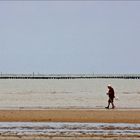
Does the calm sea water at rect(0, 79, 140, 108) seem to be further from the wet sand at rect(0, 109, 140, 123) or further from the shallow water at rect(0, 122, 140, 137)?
the shallow water at rect(0, 122, 140, 137)

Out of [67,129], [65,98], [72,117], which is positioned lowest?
[67,129]

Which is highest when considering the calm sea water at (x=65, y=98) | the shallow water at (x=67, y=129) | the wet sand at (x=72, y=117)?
the calm sea water at (x=65, y=98)

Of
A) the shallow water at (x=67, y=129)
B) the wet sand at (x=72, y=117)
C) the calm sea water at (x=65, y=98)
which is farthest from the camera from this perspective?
the calm sea water at (x=65, y=98)

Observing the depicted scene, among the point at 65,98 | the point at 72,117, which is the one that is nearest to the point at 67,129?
the point at 72,117

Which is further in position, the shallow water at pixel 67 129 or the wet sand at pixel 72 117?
the wet sand at pixel 72 117

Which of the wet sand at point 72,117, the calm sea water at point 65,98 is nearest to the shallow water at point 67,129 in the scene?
the wet sand at point 72,117

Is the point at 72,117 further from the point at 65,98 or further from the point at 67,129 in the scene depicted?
the point at 65,98

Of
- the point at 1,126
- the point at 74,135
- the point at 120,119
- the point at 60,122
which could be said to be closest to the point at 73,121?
the point at 60,122

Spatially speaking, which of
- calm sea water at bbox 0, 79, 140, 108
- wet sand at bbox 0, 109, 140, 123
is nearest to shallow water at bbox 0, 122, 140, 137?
wet sand at bbox 0, 109, 140, 123

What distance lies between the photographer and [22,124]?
23484 mm

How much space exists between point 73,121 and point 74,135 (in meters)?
5.66

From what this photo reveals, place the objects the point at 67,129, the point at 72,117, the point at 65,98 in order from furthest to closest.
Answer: the point at 65,98 → the point at 72,117 → the point at 67,129

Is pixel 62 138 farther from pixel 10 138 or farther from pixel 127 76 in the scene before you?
pixel 127 76

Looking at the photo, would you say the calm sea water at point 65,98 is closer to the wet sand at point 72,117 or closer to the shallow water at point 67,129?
the wet sand at point 72,117
